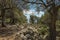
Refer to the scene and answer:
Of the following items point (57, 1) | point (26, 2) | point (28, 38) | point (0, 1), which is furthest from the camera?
point (0, 1)

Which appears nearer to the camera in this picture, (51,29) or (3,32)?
(51,29)

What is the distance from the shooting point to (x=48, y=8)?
33.3 ft

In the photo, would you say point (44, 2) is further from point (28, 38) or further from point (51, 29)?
point (28, 38)

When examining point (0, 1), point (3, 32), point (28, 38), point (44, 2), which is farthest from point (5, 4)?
point (44, 2)

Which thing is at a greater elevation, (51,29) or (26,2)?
(26,2)

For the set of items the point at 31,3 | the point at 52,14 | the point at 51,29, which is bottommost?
the point at 51,29

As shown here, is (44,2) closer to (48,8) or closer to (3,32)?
(48,8)

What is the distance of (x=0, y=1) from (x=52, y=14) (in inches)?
306

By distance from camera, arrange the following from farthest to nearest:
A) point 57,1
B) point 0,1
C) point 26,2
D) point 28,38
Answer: point 0,1
point 28,38
point 26,2
point 57,1

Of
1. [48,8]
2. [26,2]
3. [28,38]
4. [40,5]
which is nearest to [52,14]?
[48,8]

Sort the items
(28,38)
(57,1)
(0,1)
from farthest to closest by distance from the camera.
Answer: (0,1) → (28,38) → (57,1)

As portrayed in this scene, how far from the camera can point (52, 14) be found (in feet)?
33.0

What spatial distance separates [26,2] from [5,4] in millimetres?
6562

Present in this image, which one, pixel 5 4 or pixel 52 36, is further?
pixel 5 4
